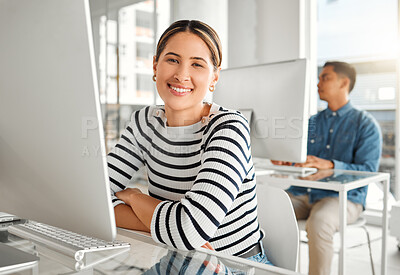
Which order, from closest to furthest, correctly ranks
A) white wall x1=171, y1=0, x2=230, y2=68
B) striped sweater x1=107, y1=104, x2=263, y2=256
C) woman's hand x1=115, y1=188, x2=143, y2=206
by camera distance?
striped sweater x1=107, y1=104, x2=263, y2=256 < woman's hand x1=115, y1=188, x2=143, y2=206 < white wall x1=171, y1=0, x2=230, y2=68

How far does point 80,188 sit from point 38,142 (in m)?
0.12

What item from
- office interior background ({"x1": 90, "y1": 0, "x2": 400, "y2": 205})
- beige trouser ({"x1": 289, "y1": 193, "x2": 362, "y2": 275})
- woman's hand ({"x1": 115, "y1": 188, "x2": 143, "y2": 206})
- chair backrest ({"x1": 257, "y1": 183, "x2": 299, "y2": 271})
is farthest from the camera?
office interior background ({"x1": 90, "y1": 0, "x2": 400, "y2": 205})

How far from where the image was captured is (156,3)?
4.07 m

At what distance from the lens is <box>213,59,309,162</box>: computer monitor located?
62.4 inches

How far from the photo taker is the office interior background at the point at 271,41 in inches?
128

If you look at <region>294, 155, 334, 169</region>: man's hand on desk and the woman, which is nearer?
the woman

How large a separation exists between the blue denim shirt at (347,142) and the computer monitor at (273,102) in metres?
0.53

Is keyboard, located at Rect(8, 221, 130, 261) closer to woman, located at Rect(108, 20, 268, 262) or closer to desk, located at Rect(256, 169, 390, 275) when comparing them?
woman, located at Rect(108, 20, 268, 262)

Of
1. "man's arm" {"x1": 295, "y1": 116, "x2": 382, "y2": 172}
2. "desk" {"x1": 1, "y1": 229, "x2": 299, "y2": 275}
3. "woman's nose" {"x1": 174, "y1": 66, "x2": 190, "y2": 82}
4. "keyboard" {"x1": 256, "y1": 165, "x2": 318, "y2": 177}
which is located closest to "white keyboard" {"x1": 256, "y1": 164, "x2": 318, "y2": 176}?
"keyboard" {"x1": 256, "y1": 165, "x2": 318, "y2": 177}

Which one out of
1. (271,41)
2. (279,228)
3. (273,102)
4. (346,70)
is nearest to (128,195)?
(279,228)

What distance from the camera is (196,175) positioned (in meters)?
1.05

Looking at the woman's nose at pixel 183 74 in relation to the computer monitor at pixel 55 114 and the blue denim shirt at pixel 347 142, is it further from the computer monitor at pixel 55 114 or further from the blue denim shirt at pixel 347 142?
the blue denim shirt at pixel 347 142

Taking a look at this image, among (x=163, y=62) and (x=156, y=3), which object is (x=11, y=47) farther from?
(x=156, y=3)

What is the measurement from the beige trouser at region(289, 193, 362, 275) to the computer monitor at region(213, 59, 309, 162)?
511 mm
